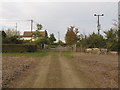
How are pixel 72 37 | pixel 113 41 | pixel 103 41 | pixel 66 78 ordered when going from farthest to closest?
1. pixel 72 37
2. pixel 103 41
3. pixel 113 41
4. pixel 66 78

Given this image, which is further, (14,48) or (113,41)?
(14,48)

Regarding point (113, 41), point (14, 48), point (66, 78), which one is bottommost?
point (66, 78)

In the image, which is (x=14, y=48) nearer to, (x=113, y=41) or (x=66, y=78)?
(x=113, y=41)

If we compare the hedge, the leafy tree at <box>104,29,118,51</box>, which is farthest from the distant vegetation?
the hedge

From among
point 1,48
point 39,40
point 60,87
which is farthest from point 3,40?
point 60,87

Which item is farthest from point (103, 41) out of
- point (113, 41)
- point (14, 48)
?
point (14, 48)

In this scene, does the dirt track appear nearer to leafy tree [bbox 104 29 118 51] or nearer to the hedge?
leafy tree [bbox 104 29 118 51]

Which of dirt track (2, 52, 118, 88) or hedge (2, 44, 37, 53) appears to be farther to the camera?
hedge (2, 44, 37, 53)

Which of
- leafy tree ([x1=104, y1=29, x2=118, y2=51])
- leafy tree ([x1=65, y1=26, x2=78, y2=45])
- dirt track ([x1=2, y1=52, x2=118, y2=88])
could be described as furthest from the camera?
leafy tree ([x1=65, y1=26, x2=78, y2=45])

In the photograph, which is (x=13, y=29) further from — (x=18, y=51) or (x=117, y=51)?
(x=117, y=51)

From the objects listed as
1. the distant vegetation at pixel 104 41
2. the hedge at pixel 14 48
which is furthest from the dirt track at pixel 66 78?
the hedge at pixel 14 48

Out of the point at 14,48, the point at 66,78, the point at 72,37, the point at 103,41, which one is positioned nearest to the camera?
the point at 66,78

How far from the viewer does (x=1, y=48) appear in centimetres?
3150

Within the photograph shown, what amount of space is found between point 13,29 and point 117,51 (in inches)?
2441
